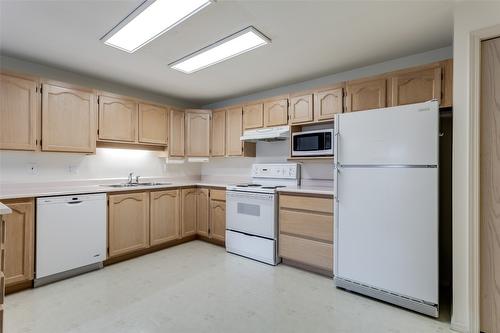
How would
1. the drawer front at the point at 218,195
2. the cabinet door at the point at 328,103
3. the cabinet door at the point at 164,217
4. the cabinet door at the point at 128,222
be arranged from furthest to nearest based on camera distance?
the drawer front at the point at 218,195, the cabinet door at the point at 164,217, the cabinet door at the point at 128,222, the cabinet door at the point at 328,103

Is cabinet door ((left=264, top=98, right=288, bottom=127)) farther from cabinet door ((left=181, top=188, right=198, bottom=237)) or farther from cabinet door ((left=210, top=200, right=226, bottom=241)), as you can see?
cabinet door ((left=181, top=188, right=198, bottom=237))

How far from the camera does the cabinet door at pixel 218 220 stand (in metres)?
3.81

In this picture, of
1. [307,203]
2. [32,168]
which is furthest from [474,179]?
[32,168]

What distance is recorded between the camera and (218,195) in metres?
3.89

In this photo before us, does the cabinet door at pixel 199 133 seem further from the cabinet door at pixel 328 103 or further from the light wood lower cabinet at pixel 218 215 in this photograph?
the cabinet door at pixel 328 103

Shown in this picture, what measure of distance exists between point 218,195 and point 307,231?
1540mm

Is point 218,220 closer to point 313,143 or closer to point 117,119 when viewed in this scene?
point 313,143

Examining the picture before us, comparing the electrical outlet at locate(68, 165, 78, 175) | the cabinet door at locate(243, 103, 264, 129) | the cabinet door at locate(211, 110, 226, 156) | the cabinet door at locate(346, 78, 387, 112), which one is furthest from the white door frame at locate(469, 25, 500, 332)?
the electrical outlet at locate(68, 165, 78, 175)

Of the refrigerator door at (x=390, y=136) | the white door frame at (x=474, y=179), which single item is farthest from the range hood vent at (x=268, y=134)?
the white door frame at (x=474, y=179)

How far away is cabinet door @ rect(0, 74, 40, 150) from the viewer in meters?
2.57

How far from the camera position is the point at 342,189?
8.12ft

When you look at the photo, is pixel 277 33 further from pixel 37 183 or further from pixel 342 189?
pixel 37 183

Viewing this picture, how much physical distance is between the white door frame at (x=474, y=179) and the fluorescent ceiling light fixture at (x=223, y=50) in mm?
1583

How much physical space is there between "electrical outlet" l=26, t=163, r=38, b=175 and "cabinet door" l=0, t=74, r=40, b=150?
0.33 metres
